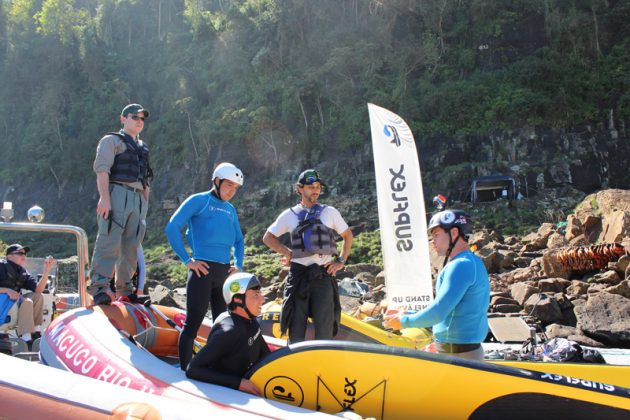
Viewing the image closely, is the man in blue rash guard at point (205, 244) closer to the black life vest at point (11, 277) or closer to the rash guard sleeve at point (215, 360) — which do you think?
the rash guard sleeve at point (215, 360)

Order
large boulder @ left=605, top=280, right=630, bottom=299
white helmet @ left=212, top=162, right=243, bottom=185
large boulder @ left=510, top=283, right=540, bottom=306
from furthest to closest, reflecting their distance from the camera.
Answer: large boulder @ left=510, top=283, right=540, bottom=306 < large boulder @ left=605, top=280, right=630, bottom=299 < white helmet @ left=212, top=162, right=243, bottom=185

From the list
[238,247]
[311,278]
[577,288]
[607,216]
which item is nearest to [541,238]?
[607,216]

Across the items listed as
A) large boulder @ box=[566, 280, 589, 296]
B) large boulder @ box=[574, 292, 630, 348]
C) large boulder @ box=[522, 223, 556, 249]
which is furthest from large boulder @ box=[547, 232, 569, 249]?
large boulder @ box=[574, 292, 630, 348]

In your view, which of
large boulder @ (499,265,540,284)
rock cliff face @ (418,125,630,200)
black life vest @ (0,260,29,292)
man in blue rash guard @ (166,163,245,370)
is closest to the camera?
man in blue rash guard @ (166,163,245,370)

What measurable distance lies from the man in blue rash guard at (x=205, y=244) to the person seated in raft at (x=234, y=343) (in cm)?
77

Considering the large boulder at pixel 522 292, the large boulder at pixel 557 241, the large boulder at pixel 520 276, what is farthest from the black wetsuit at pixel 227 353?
the large boulder at pixel 557 241

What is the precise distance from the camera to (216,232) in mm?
4668

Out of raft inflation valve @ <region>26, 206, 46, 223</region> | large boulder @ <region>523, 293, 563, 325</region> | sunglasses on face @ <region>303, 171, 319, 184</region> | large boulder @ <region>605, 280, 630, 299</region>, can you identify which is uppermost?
sunglasses on face @ <region>303, 171, 319, 184</region>

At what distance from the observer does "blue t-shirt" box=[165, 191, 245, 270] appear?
4.57m

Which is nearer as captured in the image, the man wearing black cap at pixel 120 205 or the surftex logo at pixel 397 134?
the man wearing black cap at pixel 120 205

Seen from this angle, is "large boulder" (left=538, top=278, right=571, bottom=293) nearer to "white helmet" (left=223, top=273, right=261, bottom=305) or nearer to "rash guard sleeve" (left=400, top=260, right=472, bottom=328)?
"rash guard sleeve" (left=400, top=260, right=472, bottom=328)

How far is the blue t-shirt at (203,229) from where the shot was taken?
4.57 m

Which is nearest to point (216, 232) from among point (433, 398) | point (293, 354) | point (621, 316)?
point (293, 354)

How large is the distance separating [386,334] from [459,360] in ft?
11.2
